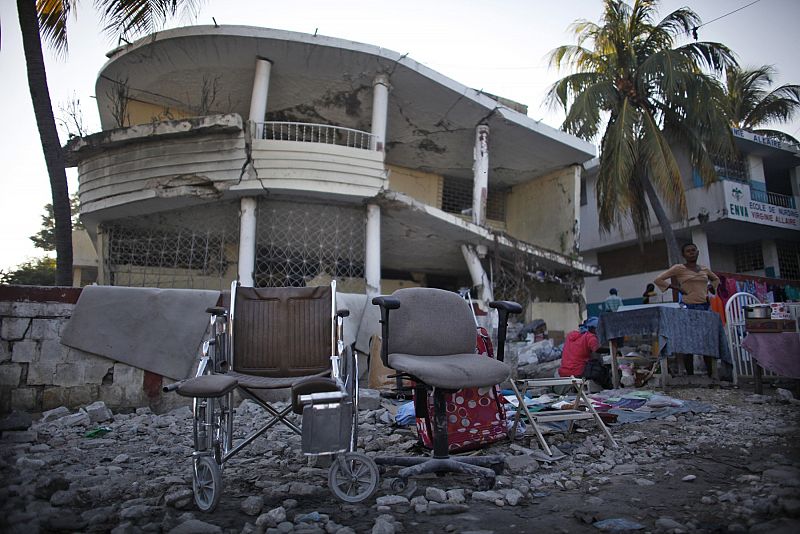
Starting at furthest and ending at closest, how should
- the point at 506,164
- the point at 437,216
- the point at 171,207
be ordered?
the point at 506,164
the point at 437,216
the point at 171,207

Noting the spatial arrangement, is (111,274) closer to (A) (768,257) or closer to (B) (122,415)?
(B) (122,415)

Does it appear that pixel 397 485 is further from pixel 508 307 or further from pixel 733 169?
pixel 733 169

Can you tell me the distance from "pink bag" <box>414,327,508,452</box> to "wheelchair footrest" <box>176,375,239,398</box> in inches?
58.4

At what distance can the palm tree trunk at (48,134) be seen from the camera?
6.95 metres

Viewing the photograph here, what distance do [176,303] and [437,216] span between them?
5757 mm

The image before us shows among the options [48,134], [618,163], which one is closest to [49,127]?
[48,134]

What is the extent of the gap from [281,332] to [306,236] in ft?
20.9

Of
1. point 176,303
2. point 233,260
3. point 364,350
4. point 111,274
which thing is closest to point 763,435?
point 364,350

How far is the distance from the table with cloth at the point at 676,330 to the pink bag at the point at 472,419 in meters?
3.21

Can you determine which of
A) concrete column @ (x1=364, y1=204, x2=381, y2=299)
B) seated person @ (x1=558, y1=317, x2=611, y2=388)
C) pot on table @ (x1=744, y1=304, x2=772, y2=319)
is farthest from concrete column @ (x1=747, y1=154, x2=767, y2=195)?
concrete column @ (x1=364, y1=204, x2=381, y2=299)

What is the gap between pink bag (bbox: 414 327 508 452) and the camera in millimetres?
3475

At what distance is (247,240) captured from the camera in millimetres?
8852

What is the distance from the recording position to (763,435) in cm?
384

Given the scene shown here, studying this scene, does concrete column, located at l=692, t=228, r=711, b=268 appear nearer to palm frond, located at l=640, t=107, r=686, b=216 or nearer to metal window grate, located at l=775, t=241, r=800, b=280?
metal window grate, located at l=775, t=241, r=800, b=280
